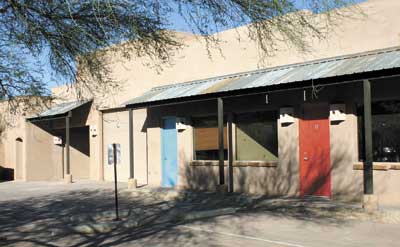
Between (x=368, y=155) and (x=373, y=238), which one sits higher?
(x=368, y=155)

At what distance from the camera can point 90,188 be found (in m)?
21.1

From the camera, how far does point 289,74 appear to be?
14.4 metres

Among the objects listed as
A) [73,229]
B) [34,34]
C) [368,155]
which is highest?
[34,34]

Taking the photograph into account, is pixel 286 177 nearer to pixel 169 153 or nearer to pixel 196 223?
pixel 196 223

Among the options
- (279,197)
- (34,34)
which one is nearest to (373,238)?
(279,197)

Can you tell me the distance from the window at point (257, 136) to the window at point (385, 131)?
3.02 meters

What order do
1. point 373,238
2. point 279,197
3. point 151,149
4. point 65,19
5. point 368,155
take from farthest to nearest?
point 151,149 < point 279,197 < point 368,155 < point 373,238 < point 65,19

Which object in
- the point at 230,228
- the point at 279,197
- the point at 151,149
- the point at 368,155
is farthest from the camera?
the point at 151,149

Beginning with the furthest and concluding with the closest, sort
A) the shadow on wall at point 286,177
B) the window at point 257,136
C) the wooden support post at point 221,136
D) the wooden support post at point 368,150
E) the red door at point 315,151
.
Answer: the window at point 257,136 < the wooden support post at point 221,136 < the red door at point 315,151 < the shadow on wall at point 286,177 < the wooden support post at point 368,150

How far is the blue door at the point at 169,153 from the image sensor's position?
64.3ft

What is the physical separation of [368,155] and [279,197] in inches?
157

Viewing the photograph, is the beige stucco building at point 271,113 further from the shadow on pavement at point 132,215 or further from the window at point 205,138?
the shadow on pavement at point 132,215

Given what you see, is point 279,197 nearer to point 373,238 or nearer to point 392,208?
point 392,208

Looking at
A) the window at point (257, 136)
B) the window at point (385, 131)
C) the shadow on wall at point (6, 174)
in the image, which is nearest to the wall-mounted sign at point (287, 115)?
the window at point (257, 136)
